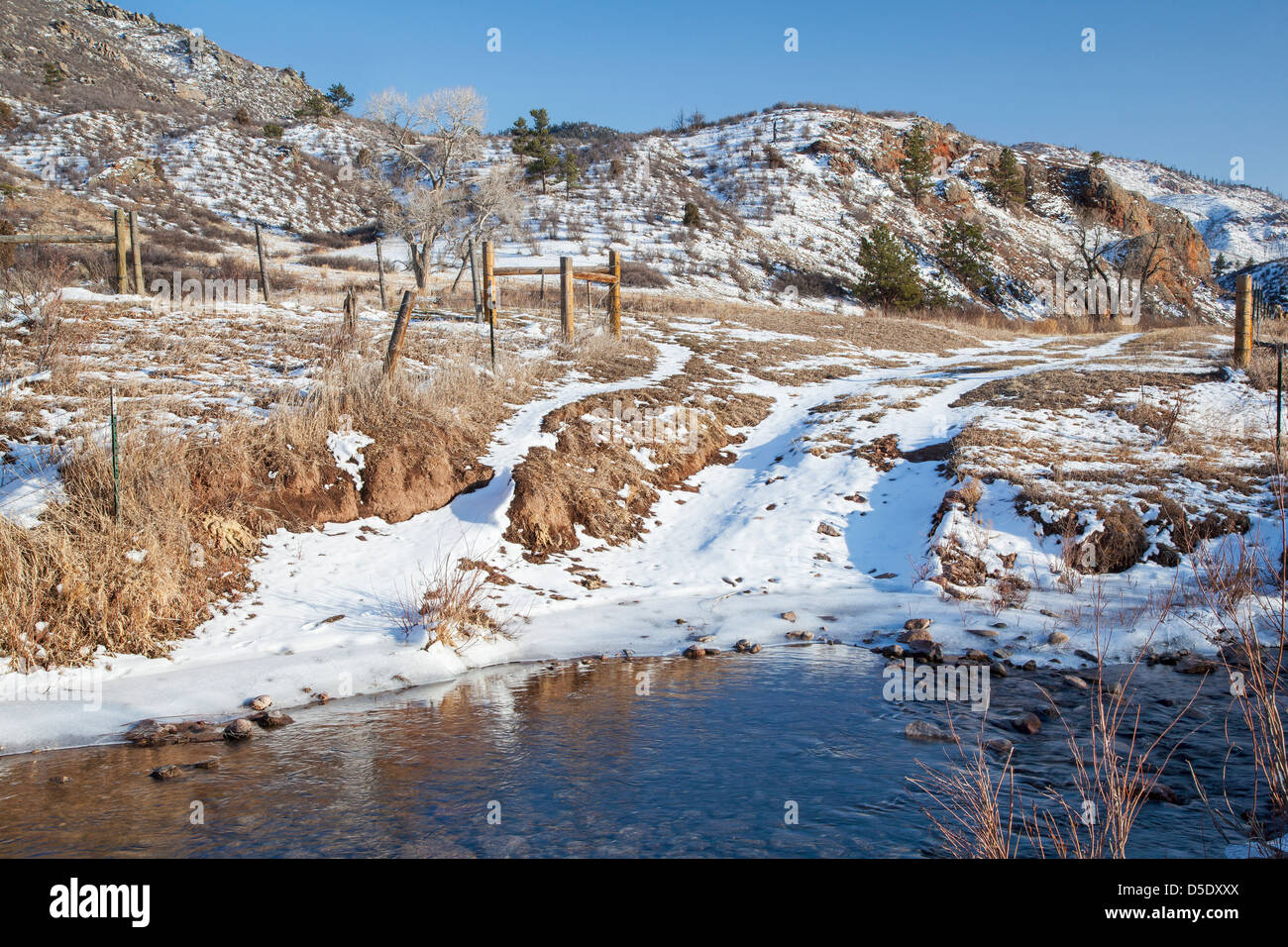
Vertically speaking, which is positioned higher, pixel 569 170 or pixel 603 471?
pixel 569 170

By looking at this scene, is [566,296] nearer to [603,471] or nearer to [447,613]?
[603,471]

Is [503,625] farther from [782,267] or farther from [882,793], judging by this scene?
[782,267]

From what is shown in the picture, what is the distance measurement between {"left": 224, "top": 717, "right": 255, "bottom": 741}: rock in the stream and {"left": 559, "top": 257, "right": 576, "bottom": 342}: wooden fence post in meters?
13.3

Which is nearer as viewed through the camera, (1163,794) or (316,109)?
(1163,794)

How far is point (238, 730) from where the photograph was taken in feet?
19.3

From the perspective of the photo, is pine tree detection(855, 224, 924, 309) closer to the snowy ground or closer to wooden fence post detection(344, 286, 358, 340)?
the snowy ground

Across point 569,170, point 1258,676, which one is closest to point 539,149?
point 569,170

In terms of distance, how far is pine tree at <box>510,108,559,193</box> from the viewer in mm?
53281

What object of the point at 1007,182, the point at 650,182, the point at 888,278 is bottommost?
the point at 888,278

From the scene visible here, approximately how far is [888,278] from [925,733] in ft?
111

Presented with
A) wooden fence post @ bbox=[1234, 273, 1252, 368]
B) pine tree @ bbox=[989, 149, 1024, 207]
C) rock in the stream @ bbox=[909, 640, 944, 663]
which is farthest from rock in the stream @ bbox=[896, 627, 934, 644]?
pine tree @ bbox=[989, 149, 1024, 207]
